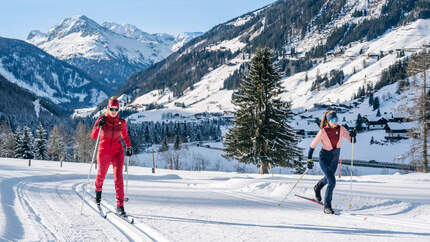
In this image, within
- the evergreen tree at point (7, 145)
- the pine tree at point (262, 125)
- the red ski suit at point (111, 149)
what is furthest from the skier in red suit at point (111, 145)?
the evergreen tree at point (7, 145)

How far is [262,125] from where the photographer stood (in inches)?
896

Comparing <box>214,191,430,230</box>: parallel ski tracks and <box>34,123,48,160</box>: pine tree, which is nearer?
<box>214,191,430,230</box>: parallel ski tracks

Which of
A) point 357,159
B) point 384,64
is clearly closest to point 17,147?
point 357,159

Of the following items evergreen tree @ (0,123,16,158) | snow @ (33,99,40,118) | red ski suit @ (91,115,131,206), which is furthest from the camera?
snow @ (33,99,40,118)

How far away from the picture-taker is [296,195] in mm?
8273

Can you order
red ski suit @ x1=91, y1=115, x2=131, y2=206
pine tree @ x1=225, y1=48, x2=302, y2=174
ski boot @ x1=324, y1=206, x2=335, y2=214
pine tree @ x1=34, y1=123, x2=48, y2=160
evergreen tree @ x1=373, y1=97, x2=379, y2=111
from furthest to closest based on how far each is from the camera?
evergreen tree @ x1=373, y1=97, x2=379, y2=111, pine tree @ x1=34, y1=123, x2=48, y2=160, pine tree @ x1=225, y1=48, x2=302, y2=174, ski boot @ x1=324, y1=206, x2=335, y2=214, red ski suit @ x1=91, y1=115, x2=131, y2=206

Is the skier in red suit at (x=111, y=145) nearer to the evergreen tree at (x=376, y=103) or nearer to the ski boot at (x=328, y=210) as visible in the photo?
the ski boot at (x=328, y=210)

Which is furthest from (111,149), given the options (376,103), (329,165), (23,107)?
(23,107)

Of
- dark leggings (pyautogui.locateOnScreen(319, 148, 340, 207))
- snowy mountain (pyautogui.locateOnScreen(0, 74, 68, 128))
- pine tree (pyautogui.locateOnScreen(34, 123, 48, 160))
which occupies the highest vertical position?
snowy mountain (pyautogui.locateOnScreen(0, 74, 68, 128))

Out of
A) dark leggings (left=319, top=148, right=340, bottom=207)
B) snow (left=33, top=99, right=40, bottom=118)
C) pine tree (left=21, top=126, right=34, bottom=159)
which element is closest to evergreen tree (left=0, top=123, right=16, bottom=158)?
pine tree (left=21, top=126, right=34, bottom=159)

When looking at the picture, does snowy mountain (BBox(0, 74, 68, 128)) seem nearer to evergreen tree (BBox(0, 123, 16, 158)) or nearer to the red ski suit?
evergreen tree (BBox(0, 123, 16, 158))

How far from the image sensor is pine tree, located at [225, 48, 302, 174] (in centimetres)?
2250

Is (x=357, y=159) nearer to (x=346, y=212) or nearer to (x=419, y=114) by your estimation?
(x=419, y=114)

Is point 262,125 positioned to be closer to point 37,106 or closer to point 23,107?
point 23,107
